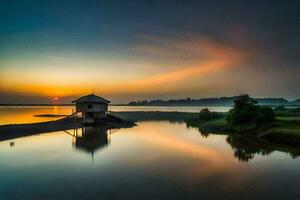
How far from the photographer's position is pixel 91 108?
64.6 metres

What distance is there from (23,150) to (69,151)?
5.16 meters

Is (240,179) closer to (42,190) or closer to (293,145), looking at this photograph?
(42,190)

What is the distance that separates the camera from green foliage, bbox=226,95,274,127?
47.3m

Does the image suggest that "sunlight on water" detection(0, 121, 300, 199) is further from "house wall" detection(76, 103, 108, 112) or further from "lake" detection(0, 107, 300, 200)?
"house wall" detection(76, 103, 108, 112)

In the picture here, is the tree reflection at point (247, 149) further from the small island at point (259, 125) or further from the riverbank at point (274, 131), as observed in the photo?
the small island at point (259, 125)

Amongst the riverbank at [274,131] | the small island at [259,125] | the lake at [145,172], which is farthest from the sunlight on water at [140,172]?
the small island at [259,125]

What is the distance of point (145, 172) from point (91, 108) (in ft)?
148

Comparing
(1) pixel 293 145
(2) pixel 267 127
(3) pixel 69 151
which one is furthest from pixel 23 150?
(2) pixel 267 127

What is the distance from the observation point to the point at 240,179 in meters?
20.0

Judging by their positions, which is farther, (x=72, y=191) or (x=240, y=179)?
(x=240, y=179)

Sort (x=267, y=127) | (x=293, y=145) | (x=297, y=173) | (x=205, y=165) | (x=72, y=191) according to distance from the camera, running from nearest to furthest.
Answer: (x=72, y=191) < (x=297, y=173) < (x=205, y=165) < (x=293, y=145) < (x=267, y=127)

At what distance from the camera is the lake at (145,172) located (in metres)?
16.7

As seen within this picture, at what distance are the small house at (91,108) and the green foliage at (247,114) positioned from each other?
30085mm

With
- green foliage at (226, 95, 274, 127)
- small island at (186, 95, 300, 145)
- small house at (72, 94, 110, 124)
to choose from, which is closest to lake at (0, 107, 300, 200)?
small island at (186, 95, 300, 145)
